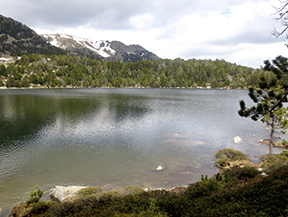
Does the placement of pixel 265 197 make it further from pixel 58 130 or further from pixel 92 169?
pixel 58 130

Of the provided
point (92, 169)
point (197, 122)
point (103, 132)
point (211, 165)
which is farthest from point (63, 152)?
point (197, 122)

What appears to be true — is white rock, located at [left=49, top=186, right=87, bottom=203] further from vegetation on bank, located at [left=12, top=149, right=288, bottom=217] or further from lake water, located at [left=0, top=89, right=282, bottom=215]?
vegetation on bank, located at [left=12, top=149, right=288, bottom=217]

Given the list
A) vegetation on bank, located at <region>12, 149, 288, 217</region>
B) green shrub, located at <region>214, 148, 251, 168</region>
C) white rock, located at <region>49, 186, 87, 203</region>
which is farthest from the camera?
green shrub, located at <region>214, 148, 251, 168</region>

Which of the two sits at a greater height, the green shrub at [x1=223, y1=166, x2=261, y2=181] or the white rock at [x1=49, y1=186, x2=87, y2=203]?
the green shrub at [x1=223, y1=166, x2=261, y2=181]

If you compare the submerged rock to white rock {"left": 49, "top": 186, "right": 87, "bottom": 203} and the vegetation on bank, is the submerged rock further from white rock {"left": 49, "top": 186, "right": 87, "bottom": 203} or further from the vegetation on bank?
white rock {"left": 49, "top": 186, "right": 87, "bottom": 203}

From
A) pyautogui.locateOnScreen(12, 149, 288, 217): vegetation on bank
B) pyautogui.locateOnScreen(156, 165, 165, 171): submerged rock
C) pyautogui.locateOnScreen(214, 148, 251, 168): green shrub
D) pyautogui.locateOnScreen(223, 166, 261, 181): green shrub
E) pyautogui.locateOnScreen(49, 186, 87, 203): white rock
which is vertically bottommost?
pyautogui.locateOnScreen(156, 165, 165, 171): submerged rock

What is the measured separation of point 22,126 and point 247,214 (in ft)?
125

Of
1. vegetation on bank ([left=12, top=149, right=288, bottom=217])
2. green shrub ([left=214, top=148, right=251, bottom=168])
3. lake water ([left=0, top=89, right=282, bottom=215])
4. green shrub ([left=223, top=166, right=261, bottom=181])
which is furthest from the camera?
green shrub ([left=214, top=148, right=251, bottom=168])

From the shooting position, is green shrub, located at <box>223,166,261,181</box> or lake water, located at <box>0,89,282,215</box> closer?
green shrub, located at <box>223,166,261,181</box>

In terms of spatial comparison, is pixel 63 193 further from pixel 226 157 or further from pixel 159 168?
pixel 226 157

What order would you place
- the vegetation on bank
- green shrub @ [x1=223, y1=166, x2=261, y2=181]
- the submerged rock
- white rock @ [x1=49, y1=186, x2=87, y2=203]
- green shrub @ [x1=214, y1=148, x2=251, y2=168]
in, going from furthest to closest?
1. green shrub @ [x1=214, y1=148, x2=251, y2=168]
2. the submerged rock
3. green shrub @ [x1=223, y1=166, x2=261, y2=181]
4. white rock @ [x1=49, y1=186, x2=87, y2=203]
5. the vegetation on bank

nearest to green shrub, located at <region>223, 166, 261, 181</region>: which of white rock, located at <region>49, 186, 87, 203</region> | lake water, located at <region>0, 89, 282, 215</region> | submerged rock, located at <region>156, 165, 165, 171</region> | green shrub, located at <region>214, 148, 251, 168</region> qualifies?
lake water, located at <region>0, 89, 282, 215</region>

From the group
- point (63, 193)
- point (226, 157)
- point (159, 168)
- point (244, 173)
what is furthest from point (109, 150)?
point (244, 173)

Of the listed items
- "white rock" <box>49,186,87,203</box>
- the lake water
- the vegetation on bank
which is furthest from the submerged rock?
"white rock" <box>49,186,87,203</box>
